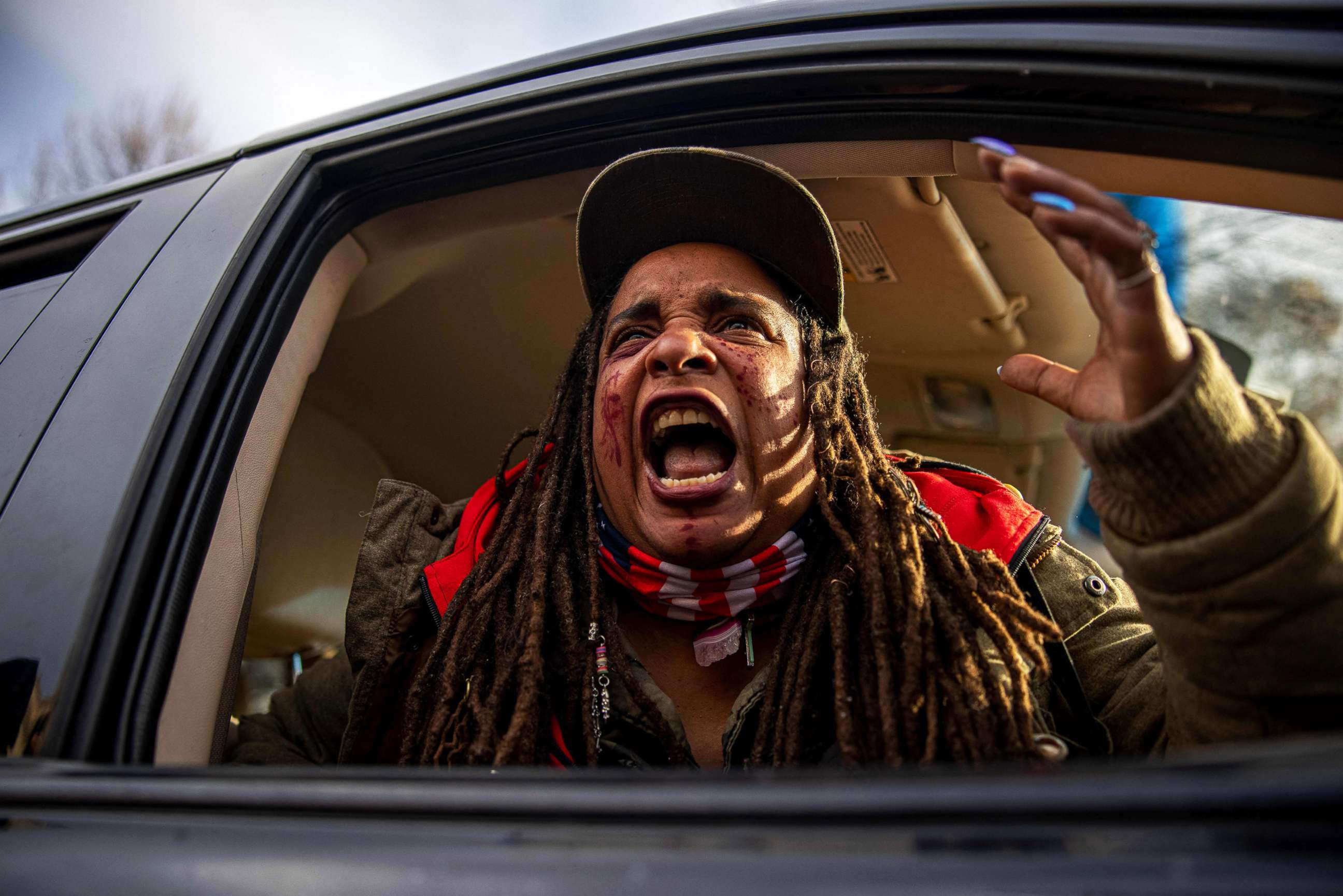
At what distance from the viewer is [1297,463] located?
1052 millimetres

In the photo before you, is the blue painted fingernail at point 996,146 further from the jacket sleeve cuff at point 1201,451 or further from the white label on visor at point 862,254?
the white label on visor at point 862,254

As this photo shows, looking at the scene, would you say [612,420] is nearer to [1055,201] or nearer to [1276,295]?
[1055,201]

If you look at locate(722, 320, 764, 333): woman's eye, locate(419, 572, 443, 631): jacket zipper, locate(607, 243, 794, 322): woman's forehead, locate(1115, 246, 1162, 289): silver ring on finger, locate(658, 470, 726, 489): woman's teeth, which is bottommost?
locate(419, 572, 443, 631): jacket zipper

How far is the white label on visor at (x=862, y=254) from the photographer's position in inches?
86.5

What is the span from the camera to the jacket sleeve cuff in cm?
106

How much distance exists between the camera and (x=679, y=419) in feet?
6.14

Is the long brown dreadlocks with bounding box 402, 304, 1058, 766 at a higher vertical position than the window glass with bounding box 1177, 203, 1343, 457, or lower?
lower

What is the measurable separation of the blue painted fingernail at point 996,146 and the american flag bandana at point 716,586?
0.86 m

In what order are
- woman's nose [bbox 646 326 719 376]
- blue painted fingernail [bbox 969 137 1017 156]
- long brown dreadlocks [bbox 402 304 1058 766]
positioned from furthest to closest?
woman's nose [bbox 646 326 719 376]
long brown dreadlocks [bbox 402 304 1058 766]
blue painted fingernail [bbox 969 137 1017 156]

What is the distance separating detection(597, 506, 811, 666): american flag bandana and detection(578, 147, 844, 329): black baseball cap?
2.21ft

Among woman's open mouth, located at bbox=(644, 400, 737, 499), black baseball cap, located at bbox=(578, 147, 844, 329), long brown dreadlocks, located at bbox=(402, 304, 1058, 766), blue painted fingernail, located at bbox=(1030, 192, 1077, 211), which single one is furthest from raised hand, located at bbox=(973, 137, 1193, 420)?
woman's open mouth, located at bbox=(644, 400, 737, 499)

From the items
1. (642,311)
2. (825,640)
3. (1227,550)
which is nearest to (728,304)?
(642,311)

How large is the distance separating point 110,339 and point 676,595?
1.11m

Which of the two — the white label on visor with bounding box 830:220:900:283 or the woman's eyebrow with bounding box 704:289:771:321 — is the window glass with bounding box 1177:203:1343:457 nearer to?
the white label on visor with bounding box 830:220:900:283
